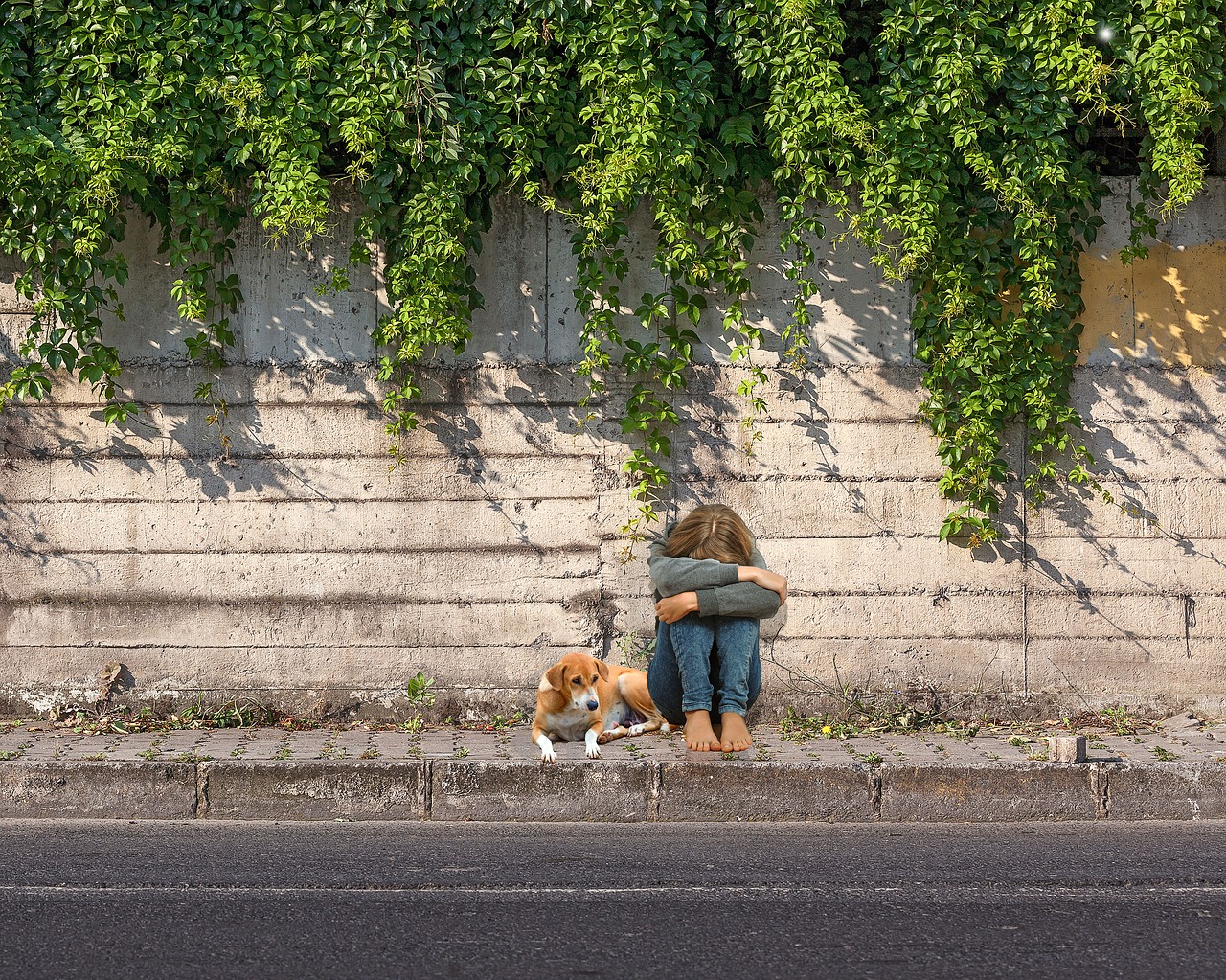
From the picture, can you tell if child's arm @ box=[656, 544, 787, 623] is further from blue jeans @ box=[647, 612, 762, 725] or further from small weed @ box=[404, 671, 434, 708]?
small weed @ box=[404, 671, 434, 708]

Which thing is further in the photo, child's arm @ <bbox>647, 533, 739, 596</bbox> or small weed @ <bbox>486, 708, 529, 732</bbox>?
small weed @ <bbox>486, 708, 529, 732</bbox>

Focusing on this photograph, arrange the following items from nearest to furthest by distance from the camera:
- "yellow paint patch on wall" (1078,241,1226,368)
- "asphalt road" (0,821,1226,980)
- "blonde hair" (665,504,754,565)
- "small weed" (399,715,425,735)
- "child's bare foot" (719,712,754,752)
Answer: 1. "asphalt road" (0,821,1226,980)
2. "child's bare foot" (719,712,754,752)
3. "blonde hair" (665,504,754,565)
4. "small weed" (399,715,425,735)
5. "yellow paint patch on wall" (1078,241,1226,368)

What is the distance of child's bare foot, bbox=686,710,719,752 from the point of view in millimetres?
5406

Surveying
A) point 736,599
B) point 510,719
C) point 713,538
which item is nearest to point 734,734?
point 736,599

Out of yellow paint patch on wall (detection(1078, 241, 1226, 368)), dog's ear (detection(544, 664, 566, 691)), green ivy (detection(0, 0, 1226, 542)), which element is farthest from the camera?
yellow paint patch on wall (detection(1078, 241, 1226, 368))

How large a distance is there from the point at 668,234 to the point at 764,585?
2.39 meters

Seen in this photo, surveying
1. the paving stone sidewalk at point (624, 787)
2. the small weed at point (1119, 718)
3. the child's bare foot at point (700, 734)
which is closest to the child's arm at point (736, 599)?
the child's bare foot at point (700, 734)

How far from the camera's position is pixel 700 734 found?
5.43 m

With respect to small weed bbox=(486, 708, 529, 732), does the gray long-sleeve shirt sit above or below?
above

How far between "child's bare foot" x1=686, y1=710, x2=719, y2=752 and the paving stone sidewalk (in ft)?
0.98

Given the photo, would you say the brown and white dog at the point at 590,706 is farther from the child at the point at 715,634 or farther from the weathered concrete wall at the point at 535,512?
the weathered concrete wall at the point at 535,512

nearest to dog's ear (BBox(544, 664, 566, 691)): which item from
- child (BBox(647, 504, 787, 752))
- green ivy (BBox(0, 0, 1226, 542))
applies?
child (BBox(647, 504, 787, 752))

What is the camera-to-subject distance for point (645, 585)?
717 centimetres

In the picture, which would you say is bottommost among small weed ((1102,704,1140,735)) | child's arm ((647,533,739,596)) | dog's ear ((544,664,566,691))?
small weed ((1102,704,1140,735))
